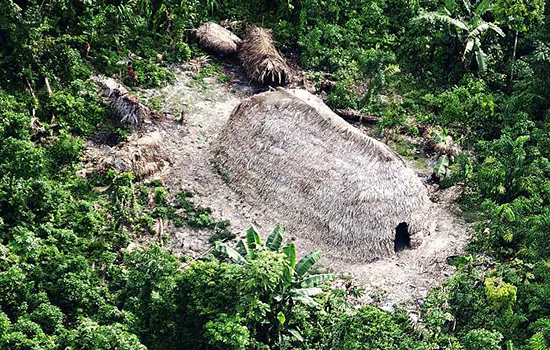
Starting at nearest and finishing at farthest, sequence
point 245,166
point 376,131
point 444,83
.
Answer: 1. point 245,166
2. point 376,131
3. point 444,83

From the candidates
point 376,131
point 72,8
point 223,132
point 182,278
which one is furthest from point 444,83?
point 182,278

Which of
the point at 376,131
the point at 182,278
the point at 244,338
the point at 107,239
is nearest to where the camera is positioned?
the point at 244,338

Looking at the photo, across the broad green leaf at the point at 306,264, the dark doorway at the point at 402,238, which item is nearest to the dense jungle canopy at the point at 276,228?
the broad green leaf at the point at 306,264

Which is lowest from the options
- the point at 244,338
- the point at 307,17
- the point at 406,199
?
the point at 244,338

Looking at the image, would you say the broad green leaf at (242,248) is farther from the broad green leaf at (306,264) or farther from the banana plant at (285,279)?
the broad green leaf at (306,264)

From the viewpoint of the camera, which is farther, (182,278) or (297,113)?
(297,113)

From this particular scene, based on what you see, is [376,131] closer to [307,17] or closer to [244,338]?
[307,17]
